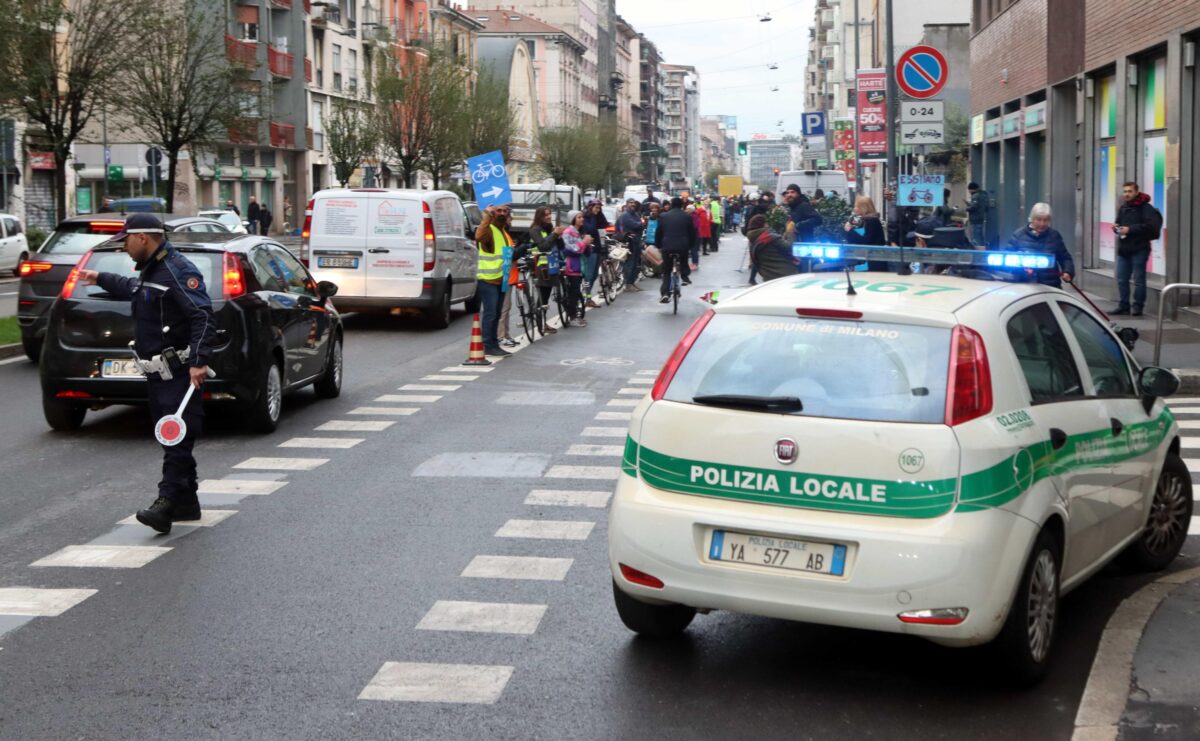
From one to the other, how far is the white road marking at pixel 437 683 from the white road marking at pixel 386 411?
25.6 feet

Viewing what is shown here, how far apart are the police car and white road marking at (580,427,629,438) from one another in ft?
19.6

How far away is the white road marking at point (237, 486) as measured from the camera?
10141 mm

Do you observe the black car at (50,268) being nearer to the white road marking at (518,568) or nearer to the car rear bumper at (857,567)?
the white road marking at (518,568)

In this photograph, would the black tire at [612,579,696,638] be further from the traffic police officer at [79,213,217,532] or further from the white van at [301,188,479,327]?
the white van at [301,188,479,327]

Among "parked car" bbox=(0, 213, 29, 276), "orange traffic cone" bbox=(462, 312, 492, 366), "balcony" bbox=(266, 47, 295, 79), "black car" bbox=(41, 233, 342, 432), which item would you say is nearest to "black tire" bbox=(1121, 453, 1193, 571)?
"black car" bbox=(41, 233, 342, 432)

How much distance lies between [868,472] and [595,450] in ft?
20.6

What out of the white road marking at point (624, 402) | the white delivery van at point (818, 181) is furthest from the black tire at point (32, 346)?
the white delivery van at point (818, 181)

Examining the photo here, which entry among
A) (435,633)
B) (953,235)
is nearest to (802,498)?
(435,633)

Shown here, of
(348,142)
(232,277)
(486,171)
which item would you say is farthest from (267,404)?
(348,142)

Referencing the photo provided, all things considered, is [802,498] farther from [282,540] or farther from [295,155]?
[295,155]

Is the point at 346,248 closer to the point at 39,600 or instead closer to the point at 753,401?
the point at 39,600

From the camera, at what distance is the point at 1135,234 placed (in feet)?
67.0

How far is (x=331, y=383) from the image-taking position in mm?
14992

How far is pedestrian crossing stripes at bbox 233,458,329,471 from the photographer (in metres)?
11.1
